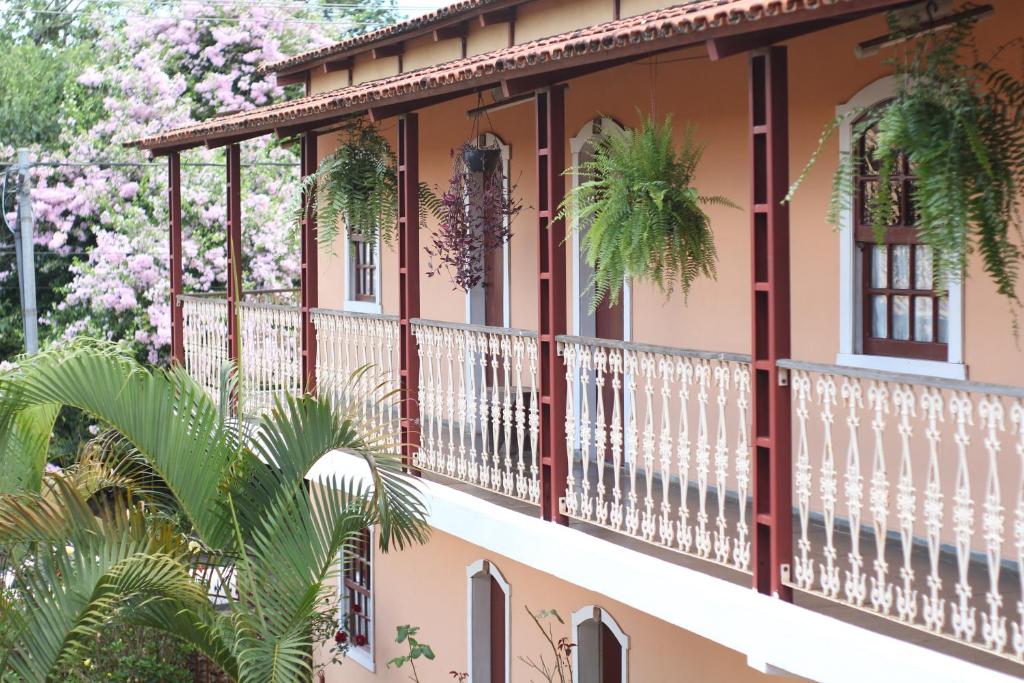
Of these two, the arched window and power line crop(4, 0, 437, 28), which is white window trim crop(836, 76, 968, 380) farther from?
power line crop(4, 0, 437, 28)

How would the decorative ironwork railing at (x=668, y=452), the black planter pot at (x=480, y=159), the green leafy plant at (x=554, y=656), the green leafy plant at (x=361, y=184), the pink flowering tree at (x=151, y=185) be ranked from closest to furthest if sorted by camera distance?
the decorative ironwork railing at (x=668, y=452) → the green leafy plant at (x=554, y=656) → the green leafy plant at (x=361, y=184) → the black planter pot at (x=480, y=159) → the pink flowering tree at (x=151, y=185)

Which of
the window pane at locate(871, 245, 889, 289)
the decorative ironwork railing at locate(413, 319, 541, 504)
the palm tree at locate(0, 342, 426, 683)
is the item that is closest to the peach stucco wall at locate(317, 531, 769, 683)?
the decorative ironwork railing at locate(413, 319, 541, 504)

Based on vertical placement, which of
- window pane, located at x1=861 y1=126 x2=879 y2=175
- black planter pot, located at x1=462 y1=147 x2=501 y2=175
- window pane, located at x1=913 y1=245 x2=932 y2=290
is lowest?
window pane, located at x1=913 y1=245 x2=932 y2=290

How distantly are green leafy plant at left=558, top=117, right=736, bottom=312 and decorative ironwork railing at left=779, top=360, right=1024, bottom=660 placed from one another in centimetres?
125

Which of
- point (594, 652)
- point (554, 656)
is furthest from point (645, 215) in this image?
point (554, 656)

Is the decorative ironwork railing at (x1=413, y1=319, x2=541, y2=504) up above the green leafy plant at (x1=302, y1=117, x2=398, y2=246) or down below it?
below

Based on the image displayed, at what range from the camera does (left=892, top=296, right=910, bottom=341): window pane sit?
795cm

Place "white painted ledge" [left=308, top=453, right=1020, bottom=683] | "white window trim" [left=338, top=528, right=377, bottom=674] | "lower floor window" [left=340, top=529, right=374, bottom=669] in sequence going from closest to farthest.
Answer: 1. "white painted ledge" [left=308, top=453, right=1020, bottom=683]
2. "white window trim" [left=338, top=528, right=377, bottom=674]
3. "lower floor window" [left=340, top=529, right=374, bottom=669]

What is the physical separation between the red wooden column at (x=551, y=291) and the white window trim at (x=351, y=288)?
232 inches

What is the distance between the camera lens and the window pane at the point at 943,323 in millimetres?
7674

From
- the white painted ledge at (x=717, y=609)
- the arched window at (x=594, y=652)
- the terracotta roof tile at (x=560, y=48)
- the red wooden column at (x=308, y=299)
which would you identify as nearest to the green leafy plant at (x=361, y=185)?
the red wooden column at (x=308, y=299)

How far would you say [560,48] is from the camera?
736cm

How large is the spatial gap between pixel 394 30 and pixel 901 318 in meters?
6.77

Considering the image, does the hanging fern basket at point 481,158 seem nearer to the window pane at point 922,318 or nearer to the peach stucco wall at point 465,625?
the peach stucco wall at point 465,625
